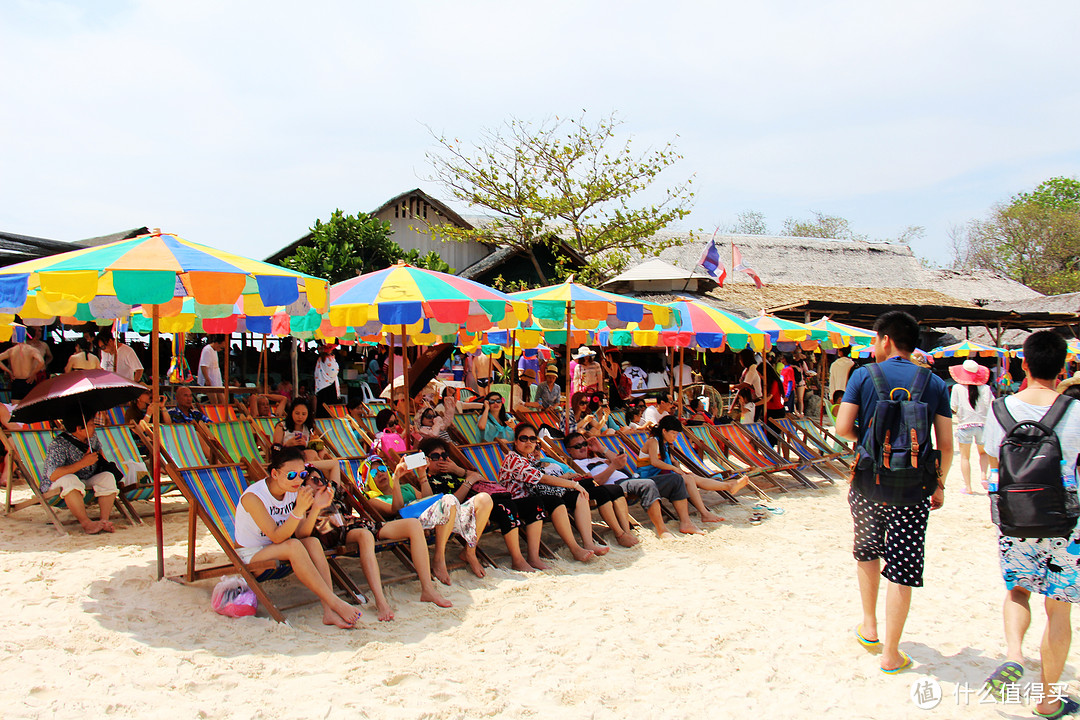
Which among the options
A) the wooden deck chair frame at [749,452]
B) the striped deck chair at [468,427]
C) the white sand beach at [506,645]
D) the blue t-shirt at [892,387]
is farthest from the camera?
the wooden deck chair frame at [749,452]

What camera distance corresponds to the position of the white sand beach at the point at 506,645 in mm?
3016

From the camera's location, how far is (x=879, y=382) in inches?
125

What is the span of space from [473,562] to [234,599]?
4.82 feet

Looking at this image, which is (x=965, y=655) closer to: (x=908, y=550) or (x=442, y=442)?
(x=908, y=550)

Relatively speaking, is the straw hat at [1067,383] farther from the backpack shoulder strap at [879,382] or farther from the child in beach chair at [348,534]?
the child in beach chair at [348,534]

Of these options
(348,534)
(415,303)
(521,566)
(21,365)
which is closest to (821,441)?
(521,566)

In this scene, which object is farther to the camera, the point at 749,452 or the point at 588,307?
the point at 749,452

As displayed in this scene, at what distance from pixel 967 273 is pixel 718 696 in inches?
1142

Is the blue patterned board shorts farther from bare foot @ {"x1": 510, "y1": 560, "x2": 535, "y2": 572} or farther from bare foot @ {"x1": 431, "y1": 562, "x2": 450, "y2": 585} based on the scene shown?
bare foot @ {"x1": 431, "y1": 562, "x2": 450, "y2": 585}

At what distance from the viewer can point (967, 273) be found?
27.5m

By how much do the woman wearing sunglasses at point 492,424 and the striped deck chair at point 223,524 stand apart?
2.80 meters

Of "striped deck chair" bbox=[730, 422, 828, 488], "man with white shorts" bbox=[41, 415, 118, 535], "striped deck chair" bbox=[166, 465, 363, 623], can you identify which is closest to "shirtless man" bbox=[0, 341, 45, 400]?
"man with white shorts" bbox=[41, 415, 118, 535]

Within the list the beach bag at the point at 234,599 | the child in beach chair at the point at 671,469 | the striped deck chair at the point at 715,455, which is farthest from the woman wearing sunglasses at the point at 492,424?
the beach bag at the point at 234,599

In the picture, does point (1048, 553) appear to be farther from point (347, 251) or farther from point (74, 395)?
point (347, 251)
